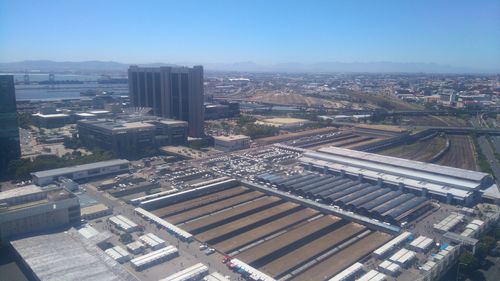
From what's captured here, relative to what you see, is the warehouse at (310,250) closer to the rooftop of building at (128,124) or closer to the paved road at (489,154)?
the paved road at (489,154)

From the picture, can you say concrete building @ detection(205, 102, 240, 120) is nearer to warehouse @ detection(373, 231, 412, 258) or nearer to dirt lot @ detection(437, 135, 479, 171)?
dirt lot @ detection(437, 135, 479, 171)

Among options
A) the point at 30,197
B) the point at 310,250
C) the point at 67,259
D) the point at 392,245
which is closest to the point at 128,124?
the point at 30,197

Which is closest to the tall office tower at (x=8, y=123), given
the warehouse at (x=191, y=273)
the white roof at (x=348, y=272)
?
the warehouse at (x=191, y=273)

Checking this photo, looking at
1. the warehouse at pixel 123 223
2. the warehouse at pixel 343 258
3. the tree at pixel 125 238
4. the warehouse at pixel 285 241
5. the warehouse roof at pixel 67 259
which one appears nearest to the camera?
the warehouse roof at pixel 67 259

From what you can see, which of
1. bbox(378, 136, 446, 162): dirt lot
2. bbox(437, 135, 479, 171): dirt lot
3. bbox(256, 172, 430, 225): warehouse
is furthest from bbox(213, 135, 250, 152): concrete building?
bbox(437, 135, 479, 171): dirt lot

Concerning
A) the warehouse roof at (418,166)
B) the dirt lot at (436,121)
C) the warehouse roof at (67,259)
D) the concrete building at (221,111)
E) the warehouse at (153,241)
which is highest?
the concrete building at (221,111)

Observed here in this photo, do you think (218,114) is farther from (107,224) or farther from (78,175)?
(107,224)

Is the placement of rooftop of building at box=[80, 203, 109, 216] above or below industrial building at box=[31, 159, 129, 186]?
below
